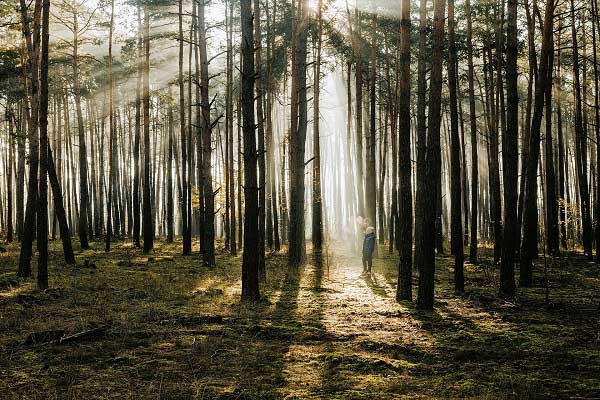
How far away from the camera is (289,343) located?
22.1 feet

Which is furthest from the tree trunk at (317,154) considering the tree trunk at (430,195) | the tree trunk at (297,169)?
the tree trunk at (430,195)

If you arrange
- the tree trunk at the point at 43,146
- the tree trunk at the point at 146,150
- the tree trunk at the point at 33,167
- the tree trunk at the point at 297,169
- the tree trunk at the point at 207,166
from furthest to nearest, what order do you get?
1. the tree trunk at the point at 146,150
2. the tree trunk at the point at 207,166
3. the tree trunk at the point at 297,169
4. the tree trunk at the point at 33,167
5. the tree trunk at the point at 43,146

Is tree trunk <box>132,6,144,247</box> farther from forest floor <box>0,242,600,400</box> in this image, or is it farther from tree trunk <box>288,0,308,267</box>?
forest floor <box>0,242,600,400</box>

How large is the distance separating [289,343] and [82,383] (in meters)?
2.64

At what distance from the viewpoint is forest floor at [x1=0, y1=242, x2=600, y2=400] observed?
195 inches

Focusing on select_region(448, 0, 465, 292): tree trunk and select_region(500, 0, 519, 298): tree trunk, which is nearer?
select_region(500, 0, 519, 298): tree trunk

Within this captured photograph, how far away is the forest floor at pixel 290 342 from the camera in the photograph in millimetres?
4941

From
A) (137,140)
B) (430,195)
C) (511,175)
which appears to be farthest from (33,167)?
(511,175)

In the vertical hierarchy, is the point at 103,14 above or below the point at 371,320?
above

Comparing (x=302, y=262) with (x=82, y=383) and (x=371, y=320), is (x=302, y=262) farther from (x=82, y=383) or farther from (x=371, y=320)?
(x=82, y=383)

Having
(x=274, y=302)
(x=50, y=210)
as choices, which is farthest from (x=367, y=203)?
(x=50, y=210)

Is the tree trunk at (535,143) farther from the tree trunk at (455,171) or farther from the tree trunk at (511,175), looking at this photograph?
the tree trunk at (455,171)

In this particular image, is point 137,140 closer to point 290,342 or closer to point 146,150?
point 146,150

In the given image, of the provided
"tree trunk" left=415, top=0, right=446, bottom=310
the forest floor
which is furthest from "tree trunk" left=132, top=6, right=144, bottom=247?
"tree trunk" left=415, top=0, right=446, bottom=310
